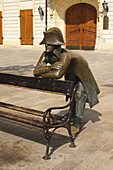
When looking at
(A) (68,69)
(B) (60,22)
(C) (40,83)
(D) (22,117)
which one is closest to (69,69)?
(A) (68,69)

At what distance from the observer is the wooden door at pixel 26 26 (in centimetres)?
2122

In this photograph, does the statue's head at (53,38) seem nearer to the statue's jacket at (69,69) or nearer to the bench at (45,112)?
the statue's jacket at (69,69)

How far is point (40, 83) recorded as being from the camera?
3.69 meters

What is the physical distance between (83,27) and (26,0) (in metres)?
5.16

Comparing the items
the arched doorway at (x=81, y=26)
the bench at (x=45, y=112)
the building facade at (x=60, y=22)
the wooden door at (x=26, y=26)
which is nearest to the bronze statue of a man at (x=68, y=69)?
the bench at (x=45, y=112)

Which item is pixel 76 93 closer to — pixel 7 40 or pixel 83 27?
pixel 83 27

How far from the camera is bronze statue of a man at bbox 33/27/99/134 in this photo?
3500 mm

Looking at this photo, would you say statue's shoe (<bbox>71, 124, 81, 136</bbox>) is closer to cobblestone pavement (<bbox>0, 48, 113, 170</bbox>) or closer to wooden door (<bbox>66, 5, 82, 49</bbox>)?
cobblestone pavement (<bbox>0, 48, 113, 170</bbox>)

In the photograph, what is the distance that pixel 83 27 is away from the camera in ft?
64.6

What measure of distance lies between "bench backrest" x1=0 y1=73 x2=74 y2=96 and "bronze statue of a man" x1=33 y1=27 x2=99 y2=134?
80mm

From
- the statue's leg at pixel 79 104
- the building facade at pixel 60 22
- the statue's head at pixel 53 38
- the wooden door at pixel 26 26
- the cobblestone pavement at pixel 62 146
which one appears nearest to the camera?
the cobblestone pavement at pixel 62 146

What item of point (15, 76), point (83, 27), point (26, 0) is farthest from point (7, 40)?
point (15, 76)

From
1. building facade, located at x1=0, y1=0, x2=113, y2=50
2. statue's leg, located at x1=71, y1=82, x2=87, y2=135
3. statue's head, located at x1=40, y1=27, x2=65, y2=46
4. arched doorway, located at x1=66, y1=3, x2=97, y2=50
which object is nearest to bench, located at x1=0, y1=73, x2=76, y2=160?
statue's leg, located at x1=71, y1=82, x2=87, y2=135

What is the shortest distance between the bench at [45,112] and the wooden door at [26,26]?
58.1ft
